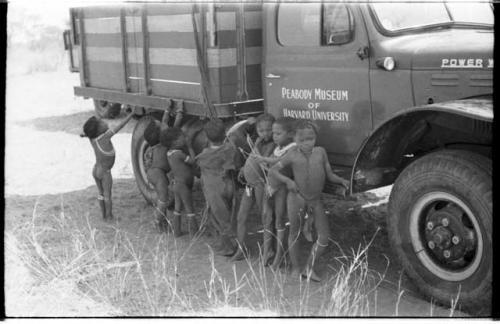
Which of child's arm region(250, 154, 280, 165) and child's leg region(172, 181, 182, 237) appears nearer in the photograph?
child's arm region(250, 154, 280, 165)

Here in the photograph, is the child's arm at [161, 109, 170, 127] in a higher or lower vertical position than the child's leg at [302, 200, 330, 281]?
higher

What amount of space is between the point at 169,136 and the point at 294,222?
159 cm

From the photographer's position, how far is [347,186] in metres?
4.51

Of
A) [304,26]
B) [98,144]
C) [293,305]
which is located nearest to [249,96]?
[304,26]

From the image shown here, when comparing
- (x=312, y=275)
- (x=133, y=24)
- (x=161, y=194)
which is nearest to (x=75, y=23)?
(x=133, y=24)

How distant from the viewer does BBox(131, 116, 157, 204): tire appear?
6609mm

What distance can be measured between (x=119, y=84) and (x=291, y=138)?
2.63 metres

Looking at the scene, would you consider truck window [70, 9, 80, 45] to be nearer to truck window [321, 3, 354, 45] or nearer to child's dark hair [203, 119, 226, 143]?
child's dark hair [203, 119, 226, 143]

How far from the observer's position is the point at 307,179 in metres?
4.48

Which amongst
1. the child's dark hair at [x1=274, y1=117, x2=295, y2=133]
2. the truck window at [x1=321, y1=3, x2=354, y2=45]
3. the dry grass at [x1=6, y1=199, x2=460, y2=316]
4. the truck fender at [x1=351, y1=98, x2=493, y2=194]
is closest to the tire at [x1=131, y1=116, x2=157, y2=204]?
the dry grass at [x1=6, y1=199, x2=460, y2=316]

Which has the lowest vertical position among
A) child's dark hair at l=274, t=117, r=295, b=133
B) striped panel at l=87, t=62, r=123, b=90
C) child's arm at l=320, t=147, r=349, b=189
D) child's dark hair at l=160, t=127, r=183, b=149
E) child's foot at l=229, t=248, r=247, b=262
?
child's foot at l=229, t=248, r=247, b=262

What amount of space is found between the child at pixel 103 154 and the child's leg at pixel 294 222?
2.29m

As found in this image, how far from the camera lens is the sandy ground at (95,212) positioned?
4.22m

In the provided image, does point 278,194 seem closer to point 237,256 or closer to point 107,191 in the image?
point 237,256
